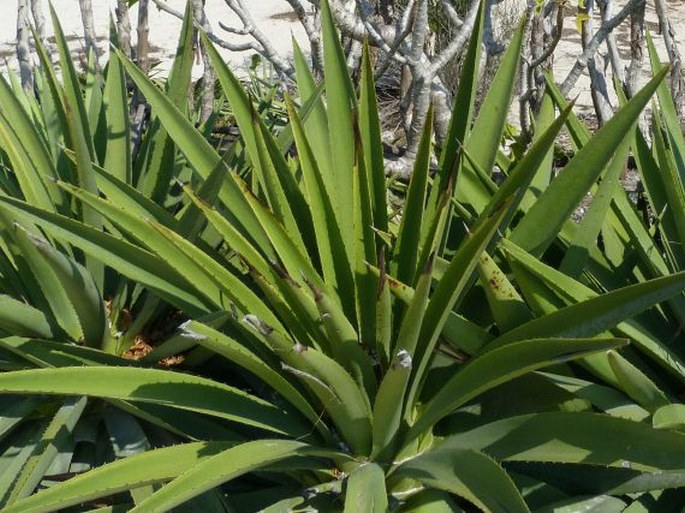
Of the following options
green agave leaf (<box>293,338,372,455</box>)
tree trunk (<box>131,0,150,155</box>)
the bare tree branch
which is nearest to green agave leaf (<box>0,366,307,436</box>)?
green agave leaf (<box>293,338,372,455</box>)

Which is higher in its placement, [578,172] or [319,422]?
[578,172]

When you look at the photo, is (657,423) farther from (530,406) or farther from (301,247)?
(301,247)

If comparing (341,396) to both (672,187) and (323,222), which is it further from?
(672,187)

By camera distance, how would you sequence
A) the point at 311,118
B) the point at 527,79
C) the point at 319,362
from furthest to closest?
1. the point at 527,79
2. the point at 311,118
3. the point at 319,362

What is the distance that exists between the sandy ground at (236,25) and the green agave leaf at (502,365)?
5.25m

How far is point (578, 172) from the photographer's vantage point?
1.64m

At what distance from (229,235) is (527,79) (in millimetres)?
1822

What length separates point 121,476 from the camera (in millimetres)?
1396

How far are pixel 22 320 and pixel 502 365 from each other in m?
1.01

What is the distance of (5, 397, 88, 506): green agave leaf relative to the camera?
5.37 feet

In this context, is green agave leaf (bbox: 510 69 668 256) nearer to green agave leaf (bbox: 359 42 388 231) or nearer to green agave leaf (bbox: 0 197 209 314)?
green agave leaf (bbox: 359 42 388 231)

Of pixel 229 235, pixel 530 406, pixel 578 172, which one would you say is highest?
pixel 578 172

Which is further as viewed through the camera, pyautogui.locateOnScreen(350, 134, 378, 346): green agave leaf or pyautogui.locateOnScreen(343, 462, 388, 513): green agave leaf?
pyautogui.locateOnScreen(350, 134, 378, 346): green agave leaf

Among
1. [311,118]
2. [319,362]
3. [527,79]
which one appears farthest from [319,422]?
[527,79]
